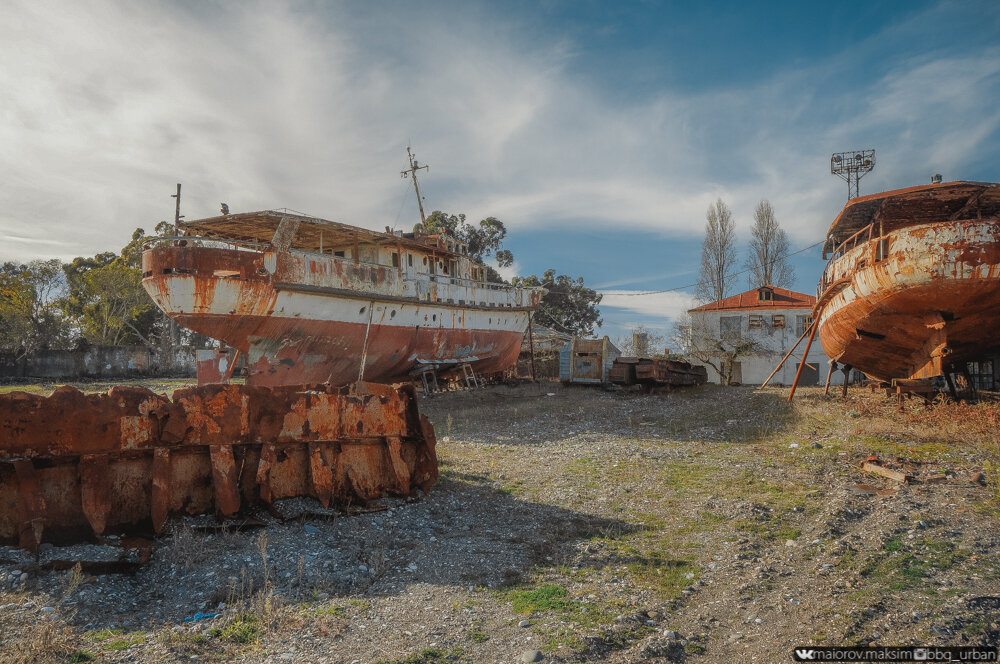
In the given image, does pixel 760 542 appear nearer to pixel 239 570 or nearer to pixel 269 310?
pixel 239 570

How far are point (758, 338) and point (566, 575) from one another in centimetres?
3193

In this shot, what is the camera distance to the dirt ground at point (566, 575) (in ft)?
10.5

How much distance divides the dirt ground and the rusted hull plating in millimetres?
3615

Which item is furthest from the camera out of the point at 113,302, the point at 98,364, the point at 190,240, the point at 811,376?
the point at 113,302

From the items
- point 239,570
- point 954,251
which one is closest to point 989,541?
point 239,570

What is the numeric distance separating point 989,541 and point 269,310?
14465 millimetres

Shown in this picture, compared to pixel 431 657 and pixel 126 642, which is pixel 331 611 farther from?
→ pixel 126 642

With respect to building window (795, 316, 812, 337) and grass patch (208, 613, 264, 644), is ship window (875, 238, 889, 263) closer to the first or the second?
grass patch (208, 613, 264, 644)

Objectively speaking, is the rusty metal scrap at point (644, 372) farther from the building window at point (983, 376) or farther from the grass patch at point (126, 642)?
the grass patch at point (126, 642)

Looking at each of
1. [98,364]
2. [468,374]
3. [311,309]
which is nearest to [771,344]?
[468,374]

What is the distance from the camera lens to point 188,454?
5.03 m

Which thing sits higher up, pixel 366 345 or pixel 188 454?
pixel 366 345

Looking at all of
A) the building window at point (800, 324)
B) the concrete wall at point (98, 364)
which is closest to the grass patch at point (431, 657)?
the concrete wall at point (98, 364)

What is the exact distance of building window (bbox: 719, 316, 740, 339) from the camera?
3294 centimetres
